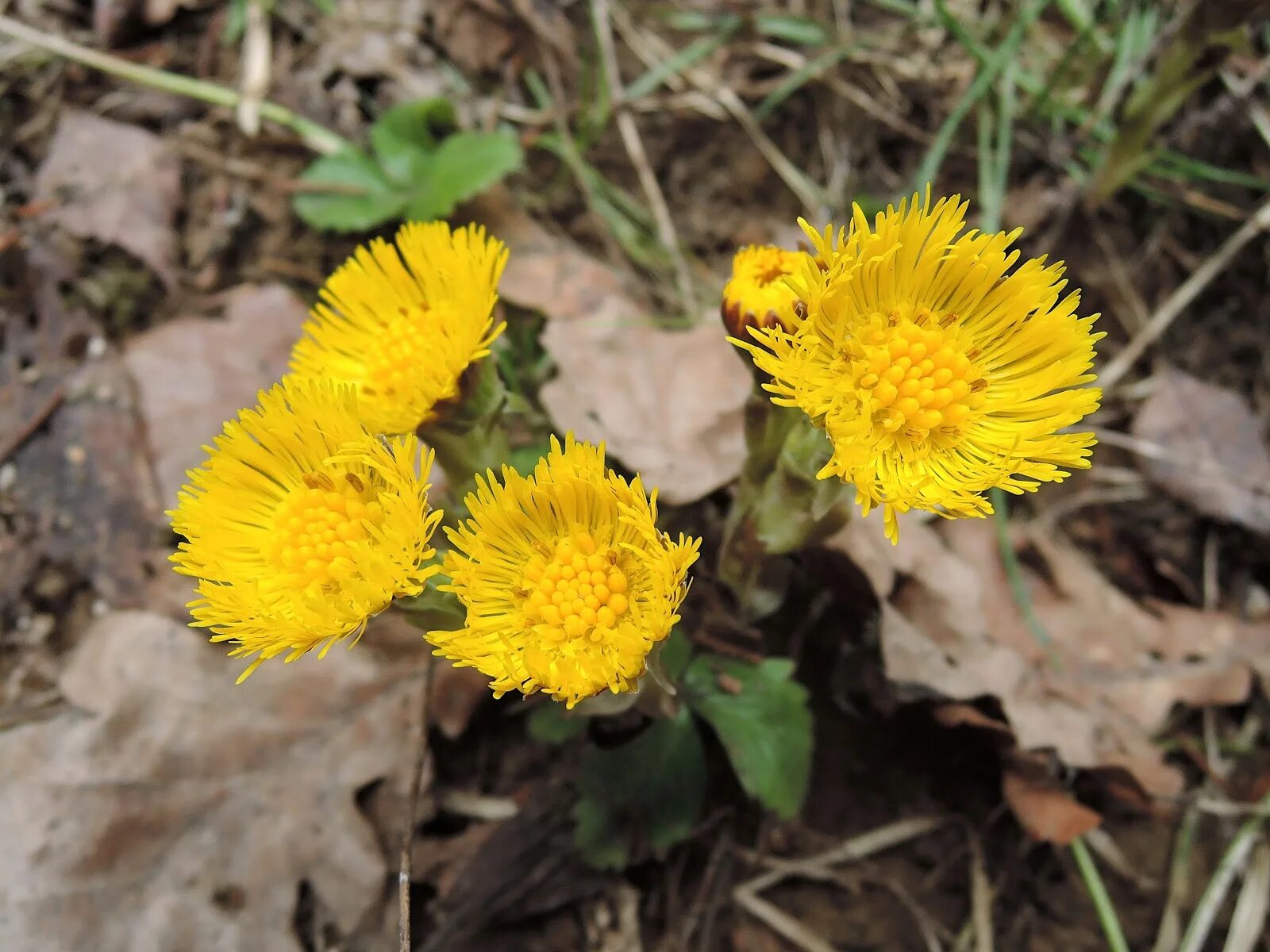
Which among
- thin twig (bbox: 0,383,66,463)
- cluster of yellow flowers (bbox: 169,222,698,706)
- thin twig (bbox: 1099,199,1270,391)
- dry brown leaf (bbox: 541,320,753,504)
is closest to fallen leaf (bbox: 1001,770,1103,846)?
dry brown leaf (bbox: 541,320,753,504)


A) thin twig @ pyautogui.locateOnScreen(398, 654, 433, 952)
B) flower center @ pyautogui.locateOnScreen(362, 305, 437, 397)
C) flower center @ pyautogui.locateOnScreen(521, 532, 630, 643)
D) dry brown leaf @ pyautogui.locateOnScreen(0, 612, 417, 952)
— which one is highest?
flower center @ pyautogui.locateOnScreen(362, 305, 437, 397)

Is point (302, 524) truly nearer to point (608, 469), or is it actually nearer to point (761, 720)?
point (608, 469)

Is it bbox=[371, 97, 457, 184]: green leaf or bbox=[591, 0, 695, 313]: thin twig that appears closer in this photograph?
bbox=[371, 97, 457, 184]: green leaf

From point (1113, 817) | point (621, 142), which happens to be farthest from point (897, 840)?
point (621, 142)

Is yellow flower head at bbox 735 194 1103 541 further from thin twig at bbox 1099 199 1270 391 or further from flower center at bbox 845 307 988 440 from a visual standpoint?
thin twig at bbox 1099 199 1270 391

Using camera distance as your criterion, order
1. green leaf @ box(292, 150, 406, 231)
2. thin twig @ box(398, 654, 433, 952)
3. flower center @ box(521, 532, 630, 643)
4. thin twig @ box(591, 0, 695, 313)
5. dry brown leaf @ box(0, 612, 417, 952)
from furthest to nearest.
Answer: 1. thin twig @ box(591, 0, 695, 313)
2. green leaf @ box(292, 150, 406, 231)
3. dry brown leaf @ box(0, 612, 417, 952)
4. thin twig @ box(398, 654, 433, 952)
5. flower center @ box(521, 532, 630, 643)

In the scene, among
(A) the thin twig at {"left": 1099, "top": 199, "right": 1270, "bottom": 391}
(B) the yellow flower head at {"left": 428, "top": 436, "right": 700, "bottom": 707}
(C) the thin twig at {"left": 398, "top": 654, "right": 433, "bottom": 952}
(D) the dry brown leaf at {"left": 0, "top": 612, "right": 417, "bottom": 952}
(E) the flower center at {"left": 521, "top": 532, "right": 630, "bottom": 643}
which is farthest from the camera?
(A) the thin twig at {"left": 1099, "top": 199, "right": 1270, "bottom": 391}

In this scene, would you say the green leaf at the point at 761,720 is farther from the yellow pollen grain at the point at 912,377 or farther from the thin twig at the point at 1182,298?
the thin twig at the point at 1182,298
